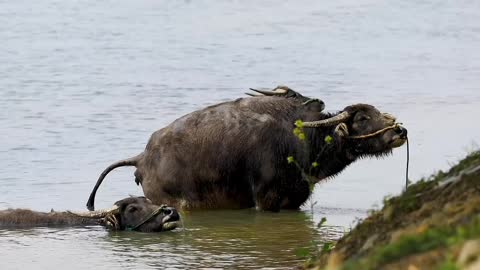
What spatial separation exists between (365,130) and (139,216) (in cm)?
249

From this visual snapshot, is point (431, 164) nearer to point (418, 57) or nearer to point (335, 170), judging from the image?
point (335, 170)

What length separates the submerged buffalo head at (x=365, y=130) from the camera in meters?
13.2

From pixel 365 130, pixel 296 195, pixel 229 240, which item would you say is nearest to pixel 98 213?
pixel 229 240

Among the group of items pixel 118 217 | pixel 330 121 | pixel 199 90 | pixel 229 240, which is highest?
pixel 199 90

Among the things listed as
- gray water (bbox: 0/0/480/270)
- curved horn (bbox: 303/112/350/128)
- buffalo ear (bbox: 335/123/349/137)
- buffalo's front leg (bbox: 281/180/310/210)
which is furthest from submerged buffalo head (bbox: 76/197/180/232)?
buffalo ear (bbox: 335/123/349/137)

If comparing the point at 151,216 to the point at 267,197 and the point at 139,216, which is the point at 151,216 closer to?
the point at 139,216

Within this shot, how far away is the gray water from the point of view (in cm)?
1178

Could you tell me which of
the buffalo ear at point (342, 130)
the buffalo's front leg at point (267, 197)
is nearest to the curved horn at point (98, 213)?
the buffalo's front leg at point (267, 197)

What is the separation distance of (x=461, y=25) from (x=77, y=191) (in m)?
14.0

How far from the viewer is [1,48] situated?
77.7ft

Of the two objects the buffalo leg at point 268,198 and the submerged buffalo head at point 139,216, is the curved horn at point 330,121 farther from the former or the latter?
the submerged buffalo head at point 139,216

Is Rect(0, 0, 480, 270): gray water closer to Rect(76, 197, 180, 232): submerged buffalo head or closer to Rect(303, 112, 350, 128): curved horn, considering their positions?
Rect(76, 197, 180, 232): submerged buffalo head

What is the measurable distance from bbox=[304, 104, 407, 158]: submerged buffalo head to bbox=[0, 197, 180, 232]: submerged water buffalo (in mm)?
1884

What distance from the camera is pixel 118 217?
12.2 m
